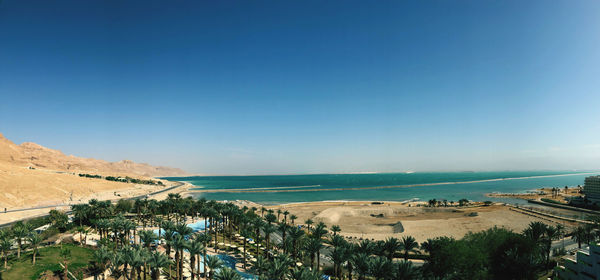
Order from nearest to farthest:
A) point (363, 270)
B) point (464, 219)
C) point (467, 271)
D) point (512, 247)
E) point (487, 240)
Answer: point (363, 270)
point (467, 271)
point (512, 247)
point (487, 240)
point (464, 219)

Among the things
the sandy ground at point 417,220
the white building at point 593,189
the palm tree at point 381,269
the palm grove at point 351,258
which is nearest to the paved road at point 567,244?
the palm grove at point 351,258

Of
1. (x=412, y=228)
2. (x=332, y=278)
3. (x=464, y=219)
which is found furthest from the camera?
(x=464, y=219)

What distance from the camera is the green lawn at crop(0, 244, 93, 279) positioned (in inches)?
1515

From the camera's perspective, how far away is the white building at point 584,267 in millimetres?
32250

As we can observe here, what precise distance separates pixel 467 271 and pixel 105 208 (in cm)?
8332

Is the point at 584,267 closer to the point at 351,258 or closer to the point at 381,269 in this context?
the point at 381,269

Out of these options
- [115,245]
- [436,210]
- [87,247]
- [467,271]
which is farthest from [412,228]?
[87,247]

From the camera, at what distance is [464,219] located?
287 feet

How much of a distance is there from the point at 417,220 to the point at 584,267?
59676mm

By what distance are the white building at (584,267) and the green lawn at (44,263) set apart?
70361mm

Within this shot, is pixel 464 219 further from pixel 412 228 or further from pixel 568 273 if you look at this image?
pixel 568 273

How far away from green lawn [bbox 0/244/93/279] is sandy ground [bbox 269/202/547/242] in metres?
59.1

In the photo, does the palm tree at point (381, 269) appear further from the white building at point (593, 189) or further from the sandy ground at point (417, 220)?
the white building at point (593, 189)

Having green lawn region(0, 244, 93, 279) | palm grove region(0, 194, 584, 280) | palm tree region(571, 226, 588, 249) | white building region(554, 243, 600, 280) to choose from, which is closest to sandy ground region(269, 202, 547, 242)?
palm tree region(571, 226, 588, 249)
